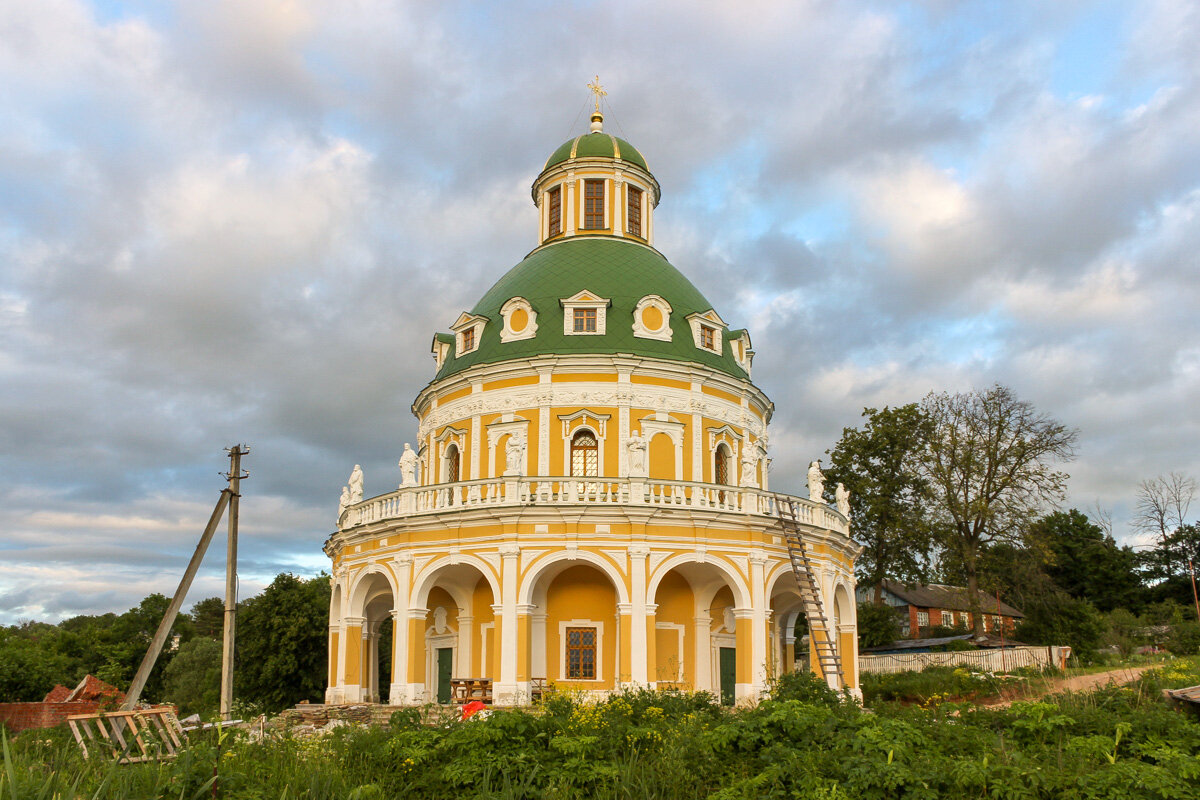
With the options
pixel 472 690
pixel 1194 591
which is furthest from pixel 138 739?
pixel 1194 591

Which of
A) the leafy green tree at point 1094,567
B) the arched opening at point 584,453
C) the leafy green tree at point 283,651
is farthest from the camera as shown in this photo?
the leafy green tree at point 1094,567

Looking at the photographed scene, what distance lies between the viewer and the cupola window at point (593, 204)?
3339cm

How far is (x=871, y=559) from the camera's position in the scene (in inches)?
1693

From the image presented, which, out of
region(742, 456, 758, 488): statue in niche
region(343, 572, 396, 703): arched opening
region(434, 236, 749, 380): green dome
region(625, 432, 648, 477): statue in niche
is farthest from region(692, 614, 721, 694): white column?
region(343, 572, 396, 703): arched opening

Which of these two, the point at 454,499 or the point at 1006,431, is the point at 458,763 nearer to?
the point at 454,499

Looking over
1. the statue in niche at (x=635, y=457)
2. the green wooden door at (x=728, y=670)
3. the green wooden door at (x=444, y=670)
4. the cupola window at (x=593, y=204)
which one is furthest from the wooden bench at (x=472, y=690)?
the cupola window at (x=593, y=204)

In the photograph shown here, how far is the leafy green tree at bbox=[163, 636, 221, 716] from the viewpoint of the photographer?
49.1 m

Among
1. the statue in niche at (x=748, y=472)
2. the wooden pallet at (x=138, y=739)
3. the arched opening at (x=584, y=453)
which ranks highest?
the arched opening at (x=584, y=453)

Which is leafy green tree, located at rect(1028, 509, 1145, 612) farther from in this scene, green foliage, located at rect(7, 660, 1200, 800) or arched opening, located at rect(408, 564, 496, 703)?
green foliage, located at rect(7, 660, 1200, 800)

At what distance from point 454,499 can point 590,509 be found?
3777 mm

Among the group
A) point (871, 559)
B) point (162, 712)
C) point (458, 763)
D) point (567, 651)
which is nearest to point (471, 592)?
point (567, 651)

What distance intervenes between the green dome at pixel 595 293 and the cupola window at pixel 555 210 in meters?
1.69

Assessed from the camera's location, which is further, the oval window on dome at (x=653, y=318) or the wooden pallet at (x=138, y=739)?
the oval window on dome at (x=653, y=318)

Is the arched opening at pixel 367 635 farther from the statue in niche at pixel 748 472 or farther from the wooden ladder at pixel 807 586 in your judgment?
the wooden ladder at pixel 807 586
